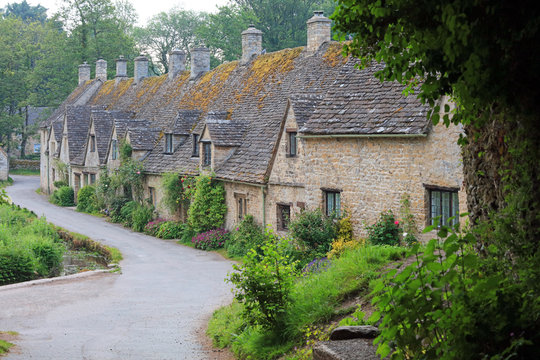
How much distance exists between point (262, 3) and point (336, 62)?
3267cm

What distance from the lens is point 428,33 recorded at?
5574 mm

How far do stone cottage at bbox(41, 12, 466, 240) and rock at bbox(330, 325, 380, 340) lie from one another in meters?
5.80

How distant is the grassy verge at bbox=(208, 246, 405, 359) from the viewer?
11.5 meters

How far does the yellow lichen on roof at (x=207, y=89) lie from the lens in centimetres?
3578

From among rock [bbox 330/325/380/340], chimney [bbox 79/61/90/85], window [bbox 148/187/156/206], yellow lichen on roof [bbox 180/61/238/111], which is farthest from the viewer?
chimney [bbox 79/61/90/85]

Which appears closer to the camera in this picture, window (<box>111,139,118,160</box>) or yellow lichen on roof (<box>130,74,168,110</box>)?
window (<box>111,139,118,160</box>)

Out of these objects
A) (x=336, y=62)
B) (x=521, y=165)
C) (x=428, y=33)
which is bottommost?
(x=521, y=165)

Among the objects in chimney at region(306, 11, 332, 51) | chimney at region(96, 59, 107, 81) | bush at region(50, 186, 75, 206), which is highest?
chimney at region(96, 59, 107, 81)

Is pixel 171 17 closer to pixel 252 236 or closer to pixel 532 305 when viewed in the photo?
pixel 252 236

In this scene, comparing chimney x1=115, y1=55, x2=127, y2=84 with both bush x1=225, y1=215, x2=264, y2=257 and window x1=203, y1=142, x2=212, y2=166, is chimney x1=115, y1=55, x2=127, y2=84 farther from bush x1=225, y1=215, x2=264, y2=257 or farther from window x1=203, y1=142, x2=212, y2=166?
bush x1=225, y1=215, x2=264, y2=257

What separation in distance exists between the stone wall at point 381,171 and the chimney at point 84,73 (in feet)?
152

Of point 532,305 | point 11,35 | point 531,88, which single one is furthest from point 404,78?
point 11,35

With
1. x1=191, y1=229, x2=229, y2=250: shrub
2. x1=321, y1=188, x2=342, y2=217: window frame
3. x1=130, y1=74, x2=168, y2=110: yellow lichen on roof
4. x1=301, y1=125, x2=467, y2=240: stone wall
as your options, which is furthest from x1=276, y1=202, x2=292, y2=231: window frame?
x1=130, y1=74, x2=168, y2=110: yellow lichen on roof

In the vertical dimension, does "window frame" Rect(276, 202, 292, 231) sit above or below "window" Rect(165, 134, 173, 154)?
below
